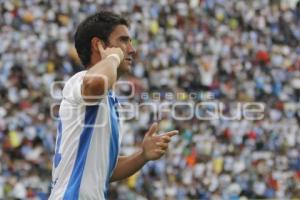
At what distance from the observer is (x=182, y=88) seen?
1536 cm

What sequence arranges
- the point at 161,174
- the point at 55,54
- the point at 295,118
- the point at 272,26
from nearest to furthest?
1. the point at 161,174
2. the point at 55,54
3. the point at 295,118
4. the point at 272,26

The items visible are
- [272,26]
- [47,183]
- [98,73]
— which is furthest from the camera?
[272,26]

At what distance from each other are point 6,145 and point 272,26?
9.01 meters

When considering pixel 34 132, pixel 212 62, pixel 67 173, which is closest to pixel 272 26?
pixel 212 62

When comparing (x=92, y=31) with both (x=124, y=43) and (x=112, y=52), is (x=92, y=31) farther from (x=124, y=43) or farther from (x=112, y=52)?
(x=112, y=52)

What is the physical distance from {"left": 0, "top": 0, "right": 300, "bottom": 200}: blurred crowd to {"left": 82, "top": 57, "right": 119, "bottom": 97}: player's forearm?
25.5 ft

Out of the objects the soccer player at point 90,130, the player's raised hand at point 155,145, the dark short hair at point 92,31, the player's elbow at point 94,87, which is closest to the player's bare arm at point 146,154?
the player's raised hand at point 155,145

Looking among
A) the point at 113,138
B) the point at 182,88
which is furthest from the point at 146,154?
the point at 182,88

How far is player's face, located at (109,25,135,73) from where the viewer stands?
379cm

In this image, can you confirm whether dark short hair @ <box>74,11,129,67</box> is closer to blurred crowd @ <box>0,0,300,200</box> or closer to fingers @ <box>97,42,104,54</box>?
fingers @ <box>97,42,104,54</box>

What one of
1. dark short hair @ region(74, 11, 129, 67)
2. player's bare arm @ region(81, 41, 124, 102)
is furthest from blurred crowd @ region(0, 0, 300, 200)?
player's bare arm @ region(81, 41, 124, 102)

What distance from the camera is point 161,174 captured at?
12891mm

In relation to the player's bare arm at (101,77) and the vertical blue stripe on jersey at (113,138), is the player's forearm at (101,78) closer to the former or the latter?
the player's bare arm at (101,77)

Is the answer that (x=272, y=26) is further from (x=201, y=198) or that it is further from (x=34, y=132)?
(x=34, y=132)
